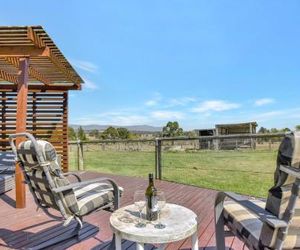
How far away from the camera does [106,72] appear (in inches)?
726

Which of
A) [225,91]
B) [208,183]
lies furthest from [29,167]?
[225,91]

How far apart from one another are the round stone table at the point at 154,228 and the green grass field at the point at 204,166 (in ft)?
12.3

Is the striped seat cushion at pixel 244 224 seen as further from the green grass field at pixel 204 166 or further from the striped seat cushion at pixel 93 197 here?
the green grass field at pixel 204 166

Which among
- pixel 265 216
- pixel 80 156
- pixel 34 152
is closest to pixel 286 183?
pixel 265 216

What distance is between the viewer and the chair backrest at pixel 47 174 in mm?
2254

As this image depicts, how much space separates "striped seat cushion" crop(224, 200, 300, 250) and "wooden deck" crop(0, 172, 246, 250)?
691 mm

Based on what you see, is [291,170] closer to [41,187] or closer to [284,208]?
[284,208]

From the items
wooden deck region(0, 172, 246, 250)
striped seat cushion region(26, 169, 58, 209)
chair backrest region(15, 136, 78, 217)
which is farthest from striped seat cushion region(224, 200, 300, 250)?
striped seat cushion region(26, 169, 58, 209)

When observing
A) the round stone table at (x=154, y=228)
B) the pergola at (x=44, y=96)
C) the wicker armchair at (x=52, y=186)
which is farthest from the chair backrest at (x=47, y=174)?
the pergola at (x=44, y=96)

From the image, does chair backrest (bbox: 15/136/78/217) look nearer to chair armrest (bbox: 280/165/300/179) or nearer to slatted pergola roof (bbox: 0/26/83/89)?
chair armrest (bbox: 280/165/300/179)

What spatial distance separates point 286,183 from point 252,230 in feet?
1.50

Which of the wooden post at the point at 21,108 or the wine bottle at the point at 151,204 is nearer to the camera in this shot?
the wine bottle at the point at 151,204

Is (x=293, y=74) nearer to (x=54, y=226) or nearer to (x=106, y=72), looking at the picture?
(x=106, y=72)

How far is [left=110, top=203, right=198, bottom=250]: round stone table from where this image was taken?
1.72 m
